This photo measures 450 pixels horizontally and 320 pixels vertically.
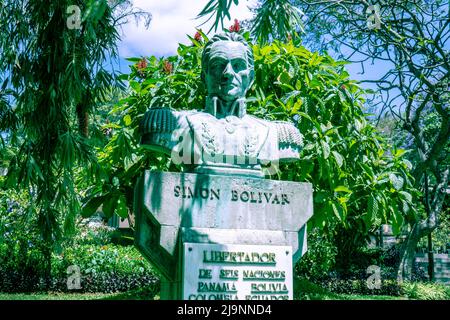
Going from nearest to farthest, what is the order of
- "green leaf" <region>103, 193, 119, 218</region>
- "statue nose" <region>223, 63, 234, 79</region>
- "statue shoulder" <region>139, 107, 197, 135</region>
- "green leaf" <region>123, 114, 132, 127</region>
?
"statue shoulder" <region>139, 107, 197, 135</region> → "statue nose" <region>223, 63, 234, 79</region> → "green leaf" <region>103, 193, 119, 218</region> → "green leaf" <region>123, 114, 132, 127</region>

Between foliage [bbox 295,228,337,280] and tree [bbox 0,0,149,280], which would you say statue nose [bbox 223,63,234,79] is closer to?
tree [bbox 0,0,149,280]

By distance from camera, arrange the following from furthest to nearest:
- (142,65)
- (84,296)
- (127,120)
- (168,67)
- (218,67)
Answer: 1. (84,296)
2. (142,65)
3. (168,67)
4. (127,120)
5. (218,67)

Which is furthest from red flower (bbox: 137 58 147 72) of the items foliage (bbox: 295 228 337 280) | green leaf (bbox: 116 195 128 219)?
foliage (bbox: 295 228 337 280)

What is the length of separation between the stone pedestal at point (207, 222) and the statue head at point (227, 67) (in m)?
0.80

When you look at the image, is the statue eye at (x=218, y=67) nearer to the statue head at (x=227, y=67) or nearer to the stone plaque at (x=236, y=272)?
the statue head at (x=227, y=67)

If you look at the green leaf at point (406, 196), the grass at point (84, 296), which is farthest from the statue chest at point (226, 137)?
the grass at point (84, 296)

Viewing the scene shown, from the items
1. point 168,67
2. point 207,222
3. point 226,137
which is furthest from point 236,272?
point 168,67

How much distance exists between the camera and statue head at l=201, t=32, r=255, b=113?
15.1 ft

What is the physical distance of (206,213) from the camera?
4277 millimetres

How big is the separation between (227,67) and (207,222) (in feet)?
4.53

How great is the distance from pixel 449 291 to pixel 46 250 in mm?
→ 10350

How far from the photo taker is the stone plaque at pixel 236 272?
4.06 meters

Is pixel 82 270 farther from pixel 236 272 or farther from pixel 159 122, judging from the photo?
pixel 236 272
